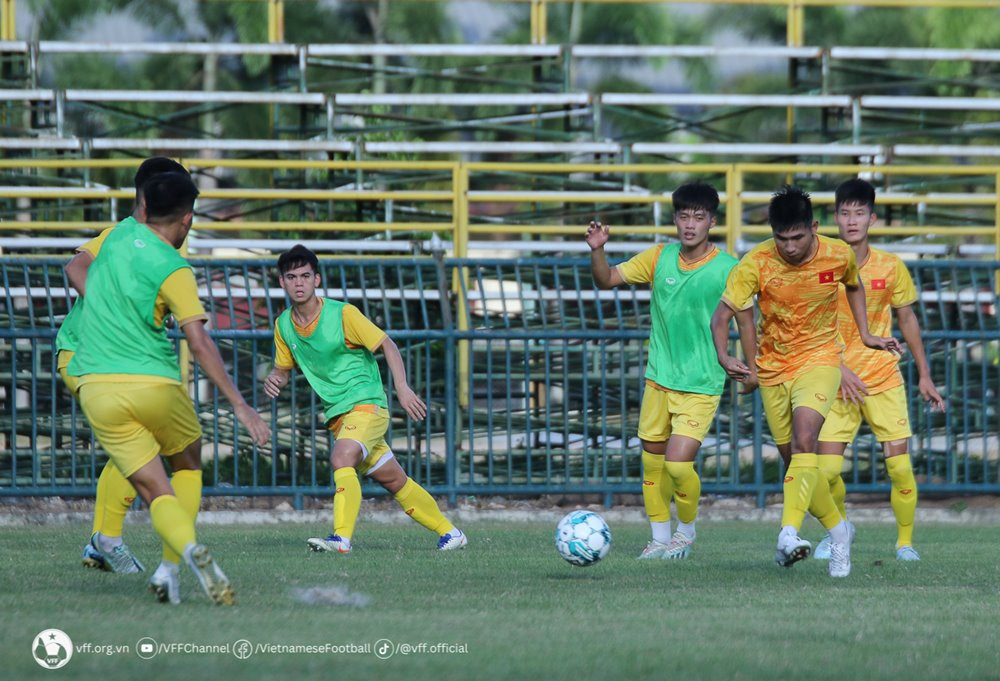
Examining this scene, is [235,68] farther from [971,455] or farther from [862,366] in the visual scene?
[862,366]

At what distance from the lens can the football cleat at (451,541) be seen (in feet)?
29.6

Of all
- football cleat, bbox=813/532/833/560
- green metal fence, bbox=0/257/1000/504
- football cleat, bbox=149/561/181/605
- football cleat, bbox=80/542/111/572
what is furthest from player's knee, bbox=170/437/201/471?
green metal fence, bbox=0/257/1000/504

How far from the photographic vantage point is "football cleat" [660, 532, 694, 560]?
8766 mm

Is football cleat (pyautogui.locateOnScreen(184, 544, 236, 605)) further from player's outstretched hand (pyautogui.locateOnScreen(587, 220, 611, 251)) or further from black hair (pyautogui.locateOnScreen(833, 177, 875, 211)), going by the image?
black hair (pyautogui.locateOnScreen(833, 177, 875, 211))

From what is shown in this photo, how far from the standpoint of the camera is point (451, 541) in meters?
9.05

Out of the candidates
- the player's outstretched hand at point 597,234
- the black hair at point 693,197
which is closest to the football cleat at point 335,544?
the player's outstretched hand at point 597,234

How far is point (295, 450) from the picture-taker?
12.0 m

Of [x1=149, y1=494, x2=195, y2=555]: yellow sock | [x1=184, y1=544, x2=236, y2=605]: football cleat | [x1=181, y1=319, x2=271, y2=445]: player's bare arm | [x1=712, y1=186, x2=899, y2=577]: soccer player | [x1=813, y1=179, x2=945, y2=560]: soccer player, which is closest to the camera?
[x1=184, y1=544, x2=236, y2=605]: football cleat

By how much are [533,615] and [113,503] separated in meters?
2.47

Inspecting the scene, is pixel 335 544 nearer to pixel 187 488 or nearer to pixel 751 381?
pixel 187 488

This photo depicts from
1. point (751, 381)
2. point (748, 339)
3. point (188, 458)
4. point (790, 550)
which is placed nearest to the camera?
point (188, 458)

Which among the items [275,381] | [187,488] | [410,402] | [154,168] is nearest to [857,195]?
[410,402]

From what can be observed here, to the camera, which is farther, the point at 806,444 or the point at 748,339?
the point at 748,339

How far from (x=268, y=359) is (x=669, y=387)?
14.6ft
